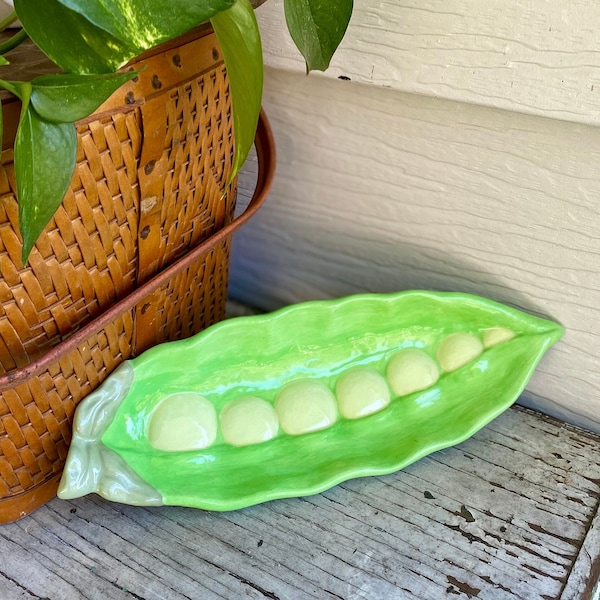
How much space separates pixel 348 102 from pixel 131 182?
0.90ft

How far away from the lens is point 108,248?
1.54ft

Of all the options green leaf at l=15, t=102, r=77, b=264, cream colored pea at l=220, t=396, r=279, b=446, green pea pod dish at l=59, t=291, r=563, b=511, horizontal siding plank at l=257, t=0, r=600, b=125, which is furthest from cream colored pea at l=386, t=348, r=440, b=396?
green leaf at l=15, t=102, r=77, b=264

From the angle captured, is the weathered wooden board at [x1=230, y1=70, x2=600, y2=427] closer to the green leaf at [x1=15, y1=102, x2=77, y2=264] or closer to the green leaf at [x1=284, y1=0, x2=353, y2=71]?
the green leaf at [x1=284, y1=0, x2=353, y2=71]

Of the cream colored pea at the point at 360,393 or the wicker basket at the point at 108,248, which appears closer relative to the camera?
the wicker basket at the point at 108,248

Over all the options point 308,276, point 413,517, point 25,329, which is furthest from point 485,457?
point 25,329

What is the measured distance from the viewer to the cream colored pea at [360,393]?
602 millimetres

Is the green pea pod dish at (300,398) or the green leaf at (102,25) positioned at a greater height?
the green leaf at (102,25)

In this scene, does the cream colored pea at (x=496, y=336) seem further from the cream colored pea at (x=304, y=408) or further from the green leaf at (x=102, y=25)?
the green leaf at (x=102, y=25)

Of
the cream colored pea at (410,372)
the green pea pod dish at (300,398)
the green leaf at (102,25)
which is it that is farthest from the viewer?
the cream colored pea at (410,372)

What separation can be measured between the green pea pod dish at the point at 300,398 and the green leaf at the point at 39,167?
20 centimetres

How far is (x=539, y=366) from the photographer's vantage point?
660 millimetres

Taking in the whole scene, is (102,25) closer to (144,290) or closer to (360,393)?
(144,290)

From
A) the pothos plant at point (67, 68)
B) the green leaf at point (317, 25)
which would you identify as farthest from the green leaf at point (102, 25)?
the green leaf at point (317, 25)

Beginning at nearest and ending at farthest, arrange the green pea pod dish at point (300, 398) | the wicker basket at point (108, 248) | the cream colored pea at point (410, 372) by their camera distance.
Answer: the wicker basket at point (108, 248) → the green pea pod dish at point (300, 398) → the cream colored pea at point (410, 372)
